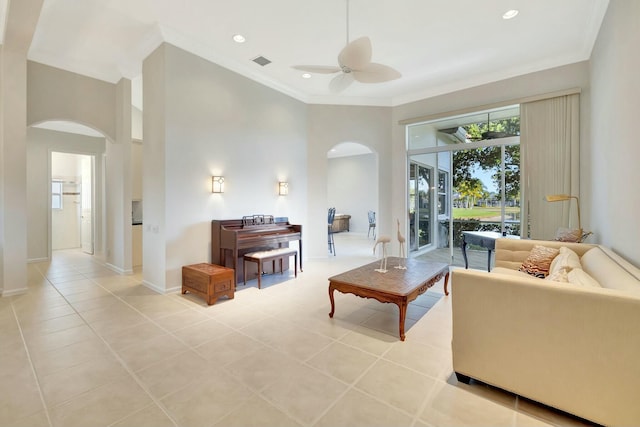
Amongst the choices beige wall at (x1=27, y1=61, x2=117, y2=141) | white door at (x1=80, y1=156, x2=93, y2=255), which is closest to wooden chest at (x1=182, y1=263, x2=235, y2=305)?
beige wall at (x1=27, y1=61, x2=117, y2=141)

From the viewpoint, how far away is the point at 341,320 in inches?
124

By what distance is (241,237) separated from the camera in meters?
4.30

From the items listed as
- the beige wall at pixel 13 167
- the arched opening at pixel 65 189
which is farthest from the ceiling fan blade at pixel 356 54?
the arched opening at pixel 65 189

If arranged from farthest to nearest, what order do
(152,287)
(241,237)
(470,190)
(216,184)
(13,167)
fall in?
(470,190) < (216,184) < (241,237) < (152,287) < (13,167)

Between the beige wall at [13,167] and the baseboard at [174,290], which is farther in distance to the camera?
the baseboard at [174,290]

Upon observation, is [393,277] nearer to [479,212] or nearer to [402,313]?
[402,313]

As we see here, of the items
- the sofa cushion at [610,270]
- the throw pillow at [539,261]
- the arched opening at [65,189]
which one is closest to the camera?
the sofa cushion at [610,270]

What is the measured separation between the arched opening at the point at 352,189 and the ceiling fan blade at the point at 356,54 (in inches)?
296

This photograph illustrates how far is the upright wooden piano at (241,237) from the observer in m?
4.22

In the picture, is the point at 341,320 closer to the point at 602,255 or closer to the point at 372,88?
the point at 602,255

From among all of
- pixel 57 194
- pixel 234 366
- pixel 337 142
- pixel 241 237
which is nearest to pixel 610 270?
pixel 234 366

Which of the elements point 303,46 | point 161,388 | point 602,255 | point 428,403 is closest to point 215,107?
point 303,46

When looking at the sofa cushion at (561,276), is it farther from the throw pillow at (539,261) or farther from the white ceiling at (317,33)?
the white ceiling at (317,33)

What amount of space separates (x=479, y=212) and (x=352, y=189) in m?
6.55
